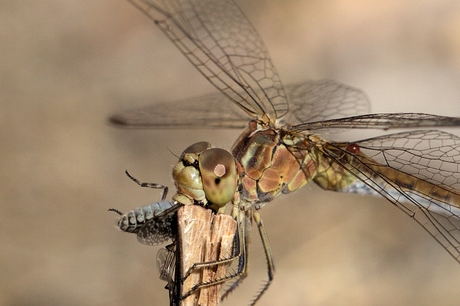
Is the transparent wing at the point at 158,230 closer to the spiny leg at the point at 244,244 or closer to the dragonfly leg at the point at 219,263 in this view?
the dragonfly leg at the point at 219,263

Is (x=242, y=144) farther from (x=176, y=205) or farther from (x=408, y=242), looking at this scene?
(x=408, y=242)

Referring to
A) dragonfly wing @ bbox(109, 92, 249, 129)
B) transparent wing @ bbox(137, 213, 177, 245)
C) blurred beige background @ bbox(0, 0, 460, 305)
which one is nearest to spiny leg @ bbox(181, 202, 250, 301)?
transparent wing @ bbox(137, 213, 177, 245)

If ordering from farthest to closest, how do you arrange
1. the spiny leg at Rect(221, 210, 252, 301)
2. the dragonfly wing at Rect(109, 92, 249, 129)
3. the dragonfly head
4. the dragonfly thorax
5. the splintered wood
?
1. the dragonfly wing at Rect(109, 92, 249, 129)
2. the dragonfly thorax
3. the spiny leg at Rect(221, 210, 252, 301)
4. the dragonfly head
5. the splintered wood

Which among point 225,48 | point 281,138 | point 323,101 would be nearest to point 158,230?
point 281,138

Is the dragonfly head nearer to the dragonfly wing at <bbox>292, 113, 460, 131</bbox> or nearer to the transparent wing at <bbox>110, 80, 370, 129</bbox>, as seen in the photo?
the dragonfly wing at <bbox>292, 113, 460, 131</bbox>

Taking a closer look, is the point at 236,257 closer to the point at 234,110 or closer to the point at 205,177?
the point at 205,177

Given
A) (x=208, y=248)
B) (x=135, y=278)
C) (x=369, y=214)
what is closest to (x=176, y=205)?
(x=208, y=248)

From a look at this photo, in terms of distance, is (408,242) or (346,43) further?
(346,43)
